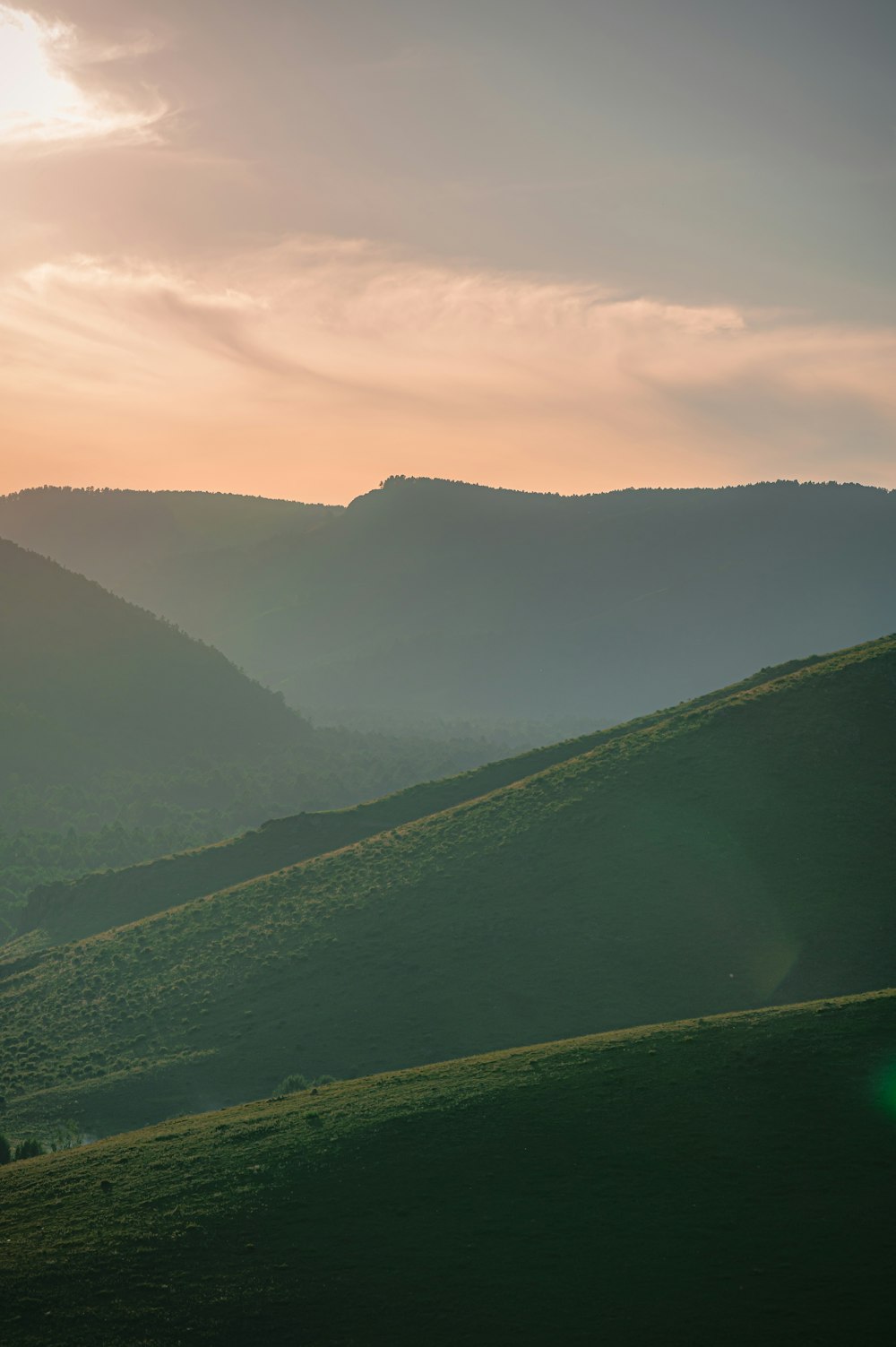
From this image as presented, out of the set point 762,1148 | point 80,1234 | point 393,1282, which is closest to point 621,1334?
point 393,1282

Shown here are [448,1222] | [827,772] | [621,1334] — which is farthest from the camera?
[827,772]

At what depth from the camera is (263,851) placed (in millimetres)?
110688

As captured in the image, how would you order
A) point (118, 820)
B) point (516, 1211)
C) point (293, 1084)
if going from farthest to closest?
point (118, 820) → point (293, 1084) → point (516, 1211)

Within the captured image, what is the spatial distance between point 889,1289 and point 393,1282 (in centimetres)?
1225

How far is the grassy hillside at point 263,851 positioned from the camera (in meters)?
106

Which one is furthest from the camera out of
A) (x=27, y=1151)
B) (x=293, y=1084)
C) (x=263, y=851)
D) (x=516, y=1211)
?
(x=263, y=851)

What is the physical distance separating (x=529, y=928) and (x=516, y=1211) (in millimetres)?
40488

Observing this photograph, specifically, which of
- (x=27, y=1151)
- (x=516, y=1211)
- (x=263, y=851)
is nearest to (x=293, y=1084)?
(x=27, y=1151)

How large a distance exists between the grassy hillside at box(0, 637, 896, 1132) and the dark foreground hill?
1905 centimetres

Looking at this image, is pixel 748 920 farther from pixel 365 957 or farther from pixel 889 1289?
pixel 889 1289

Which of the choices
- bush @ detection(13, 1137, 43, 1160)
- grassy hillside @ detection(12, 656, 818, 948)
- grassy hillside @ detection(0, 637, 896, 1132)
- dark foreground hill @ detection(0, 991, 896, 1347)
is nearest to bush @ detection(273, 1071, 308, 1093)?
grassy hillside @ detection(0, 637, 896, 1132)

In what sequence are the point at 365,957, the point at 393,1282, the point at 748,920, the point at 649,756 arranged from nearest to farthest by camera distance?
the point at 393,1282 → the point at 748,920 → the point at 365,957 → the point at 649,756

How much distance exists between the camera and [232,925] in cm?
8581

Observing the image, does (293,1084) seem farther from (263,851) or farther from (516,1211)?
(263,851)
